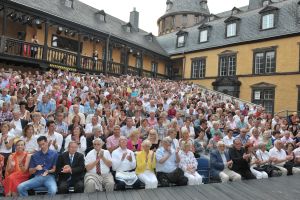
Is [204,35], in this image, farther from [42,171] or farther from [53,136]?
[42,171]

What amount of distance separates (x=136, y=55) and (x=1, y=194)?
2494 centimetres

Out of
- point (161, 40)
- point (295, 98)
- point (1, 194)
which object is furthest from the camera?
point (161, 40)

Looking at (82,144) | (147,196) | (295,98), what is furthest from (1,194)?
(295,98)

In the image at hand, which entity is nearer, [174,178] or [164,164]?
[174,178]

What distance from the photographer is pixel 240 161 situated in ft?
23.7

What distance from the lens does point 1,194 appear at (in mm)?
5246

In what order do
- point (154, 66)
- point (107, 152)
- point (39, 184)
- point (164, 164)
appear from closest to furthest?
point (39, 184)
point (107, 152)
point (164, 164)
point (154, 66)

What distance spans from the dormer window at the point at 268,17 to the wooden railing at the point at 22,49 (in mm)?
18754

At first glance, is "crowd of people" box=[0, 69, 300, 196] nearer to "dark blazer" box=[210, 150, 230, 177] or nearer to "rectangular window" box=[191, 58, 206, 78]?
"dark blazer" box=[210, 150, 230, 177]

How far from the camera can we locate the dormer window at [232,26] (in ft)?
89.2

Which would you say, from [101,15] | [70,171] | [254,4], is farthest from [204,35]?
[70,171]

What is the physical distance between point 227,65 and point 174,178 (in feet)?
73.1

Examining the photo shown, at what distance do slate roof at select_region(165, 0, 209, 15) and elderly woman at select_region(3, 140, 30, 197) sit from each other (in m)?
41.6

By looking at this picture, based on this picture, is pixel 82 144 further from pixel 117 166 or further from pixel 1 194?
pixel 1 194
